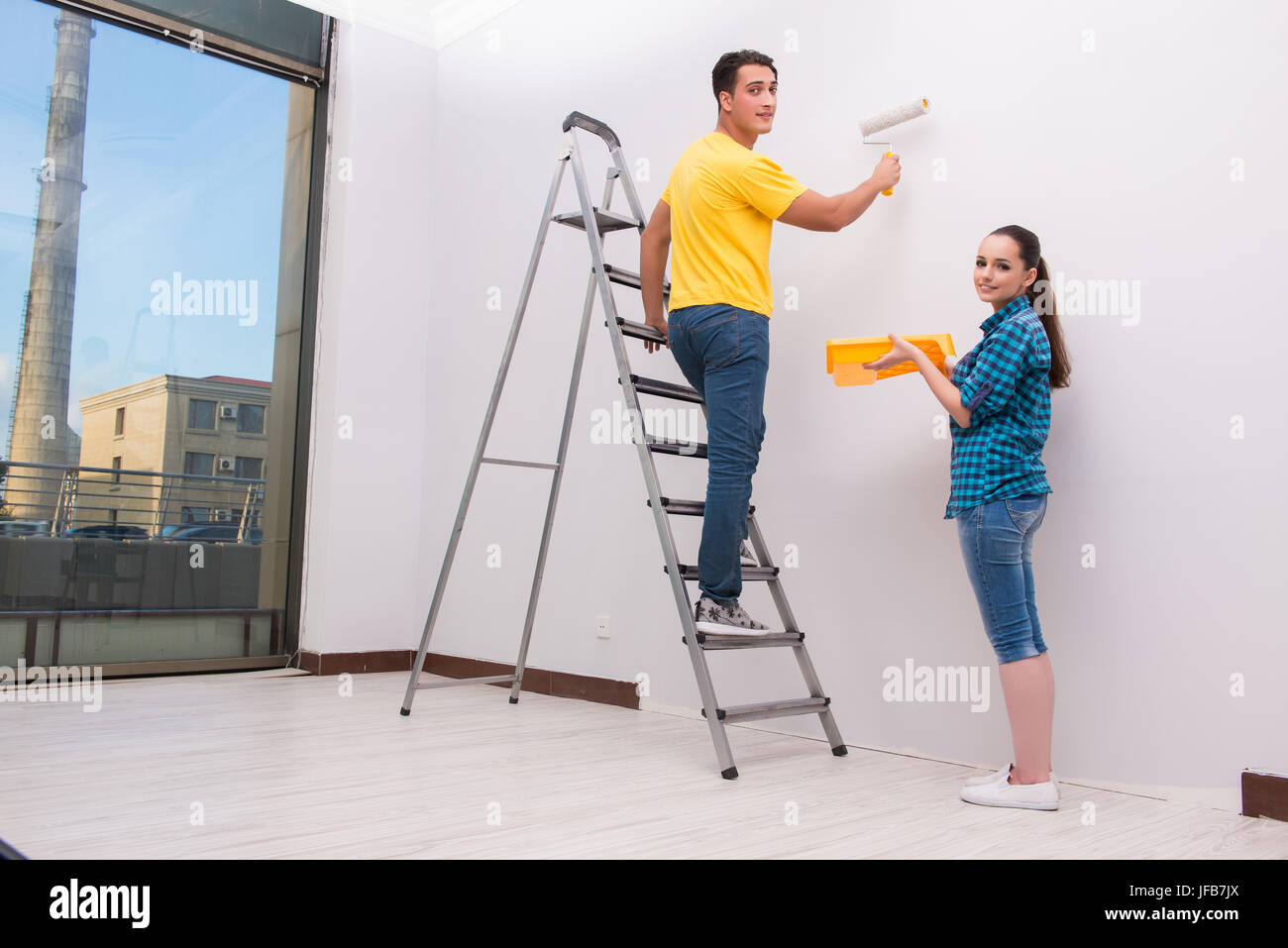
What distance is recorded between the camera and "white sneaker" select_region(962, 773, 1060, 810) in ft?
6.15

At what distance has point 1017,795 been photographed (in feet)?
6.21

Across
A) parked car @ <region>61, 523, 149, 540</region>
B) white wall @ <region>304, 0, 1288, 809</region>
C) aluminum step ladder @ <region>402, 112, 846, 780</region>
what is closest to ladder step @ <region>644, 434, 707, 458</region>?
aluminum step ladder @ <region>402, 112, 846, 780</region>

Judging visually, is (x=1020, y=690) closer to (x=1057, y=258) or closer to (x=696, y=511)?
(x=696, y=511)

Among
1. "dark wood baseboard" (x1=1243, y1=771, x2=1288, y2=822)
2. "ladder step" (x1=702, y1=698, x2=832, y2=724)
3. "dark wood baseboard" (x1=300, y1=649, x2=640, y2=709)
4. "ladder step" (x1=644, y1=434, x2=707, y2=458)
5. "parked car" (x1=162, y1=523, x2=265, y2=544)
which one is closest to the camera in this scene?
"dark wood baseboard" (x1=1243, y1=771, x2=1288, y2=822)

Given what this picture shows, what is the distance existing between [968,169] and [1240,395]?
83 cm

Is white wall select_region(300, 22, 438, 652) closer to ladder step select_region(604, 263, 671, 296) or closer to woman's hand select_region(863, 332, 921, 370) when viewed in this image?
ladder step select_region(604, 263, 671, 296)

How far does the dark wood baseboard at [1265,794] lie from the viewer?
1795 millimetres

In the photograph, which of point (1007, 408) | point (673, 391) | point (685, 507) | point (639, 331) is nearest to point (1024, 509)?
point (1007, 408)

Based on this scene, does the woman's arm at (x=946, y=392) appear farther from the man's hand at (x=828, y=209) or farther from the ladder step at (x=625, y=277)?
the ladder step at (x=625, y=277)

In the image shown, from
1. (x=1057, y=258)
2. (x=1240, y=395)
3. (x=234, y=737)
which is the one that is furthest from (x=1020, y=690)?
(x=234, y=737)

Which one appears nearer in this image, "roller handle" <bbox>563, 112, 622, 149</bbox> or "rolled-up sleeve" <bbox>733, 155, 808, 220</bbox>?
"rolled-up sleeve" <bbox>733, 155, 808, 220</bbox>

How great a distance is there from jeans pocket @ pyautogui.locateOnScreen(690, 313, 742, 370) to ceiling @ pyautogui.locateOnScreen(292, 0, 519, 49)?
2341 millimetres

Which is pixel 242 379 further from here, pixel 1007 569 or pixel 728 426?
pixel 1007 569

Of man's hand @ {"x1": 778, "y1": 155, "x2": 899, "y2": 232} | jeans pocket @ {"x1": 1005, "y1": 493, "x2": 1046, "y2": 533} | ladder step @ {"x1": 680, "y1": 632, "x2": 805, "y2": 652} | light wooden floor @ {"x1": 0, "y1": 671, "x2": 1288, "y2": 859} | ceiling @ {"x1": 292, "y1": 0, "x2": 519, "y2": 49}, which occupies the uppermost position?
ceiling @ {"x1": 292, "y1": 0, "x2": 519, "y2": 49}
